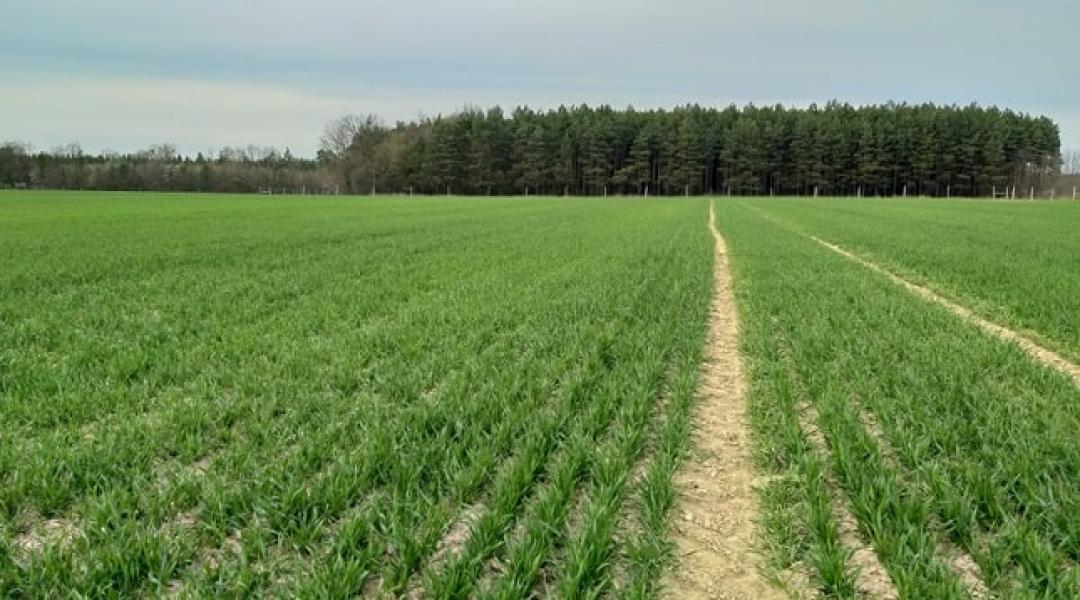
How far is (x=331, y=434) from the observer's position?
18.1 ft

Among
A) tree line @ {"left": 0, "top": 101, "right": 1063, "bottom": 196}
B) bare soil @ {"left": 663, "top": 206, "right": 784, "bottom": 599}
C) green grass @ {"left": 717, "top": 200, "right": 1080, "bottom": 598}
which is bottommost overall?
bare soil @ {"left": 663, "top": 206, "right": 784, "bottom": 599}

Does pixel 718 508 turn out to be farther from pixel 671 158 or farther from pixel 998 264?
pixel 671 158

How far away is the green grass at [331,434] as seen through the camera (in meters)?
3.69

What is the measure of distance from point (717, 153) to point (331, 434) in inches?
5003

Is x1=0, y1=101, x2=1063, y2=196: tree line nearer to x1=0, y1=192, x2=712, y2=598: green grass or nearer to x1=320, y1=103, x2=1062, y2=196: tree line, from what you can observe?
x1=320, y1=103, x2=1062, y2=196: tree line

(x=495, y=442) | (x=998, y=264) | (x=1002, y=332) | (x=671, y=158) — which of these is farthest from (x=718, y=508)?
(x=671, y=158)

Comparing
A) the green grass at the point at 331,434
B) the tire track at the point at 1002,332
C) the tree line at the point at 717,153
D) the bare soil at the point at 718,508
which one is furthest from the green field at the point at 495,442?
the tree line at the point at 717,153

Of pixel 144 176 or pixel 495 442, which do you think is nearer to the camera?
pixel 495 442

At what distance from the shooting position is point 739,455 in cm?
564

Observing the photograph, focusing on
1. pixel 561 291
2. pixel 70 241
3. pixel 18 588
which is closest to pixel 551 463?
pixel 18 588

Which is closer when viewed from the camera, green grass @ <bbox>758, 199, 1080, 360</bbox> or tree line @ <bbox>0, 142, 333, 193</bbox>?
green grass @ <bbox>758, 199, 1080, 360</bbox>

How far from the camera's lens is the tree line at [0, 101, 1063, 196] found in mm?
116250

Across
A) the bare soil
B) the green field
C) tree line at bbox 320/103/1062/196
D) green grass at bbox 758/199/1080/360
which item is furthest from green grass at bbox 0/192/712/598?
tree line at bbox 320/103/1062/196

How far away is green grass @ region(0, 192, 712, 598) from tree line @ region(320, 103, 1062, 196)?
11487cm
